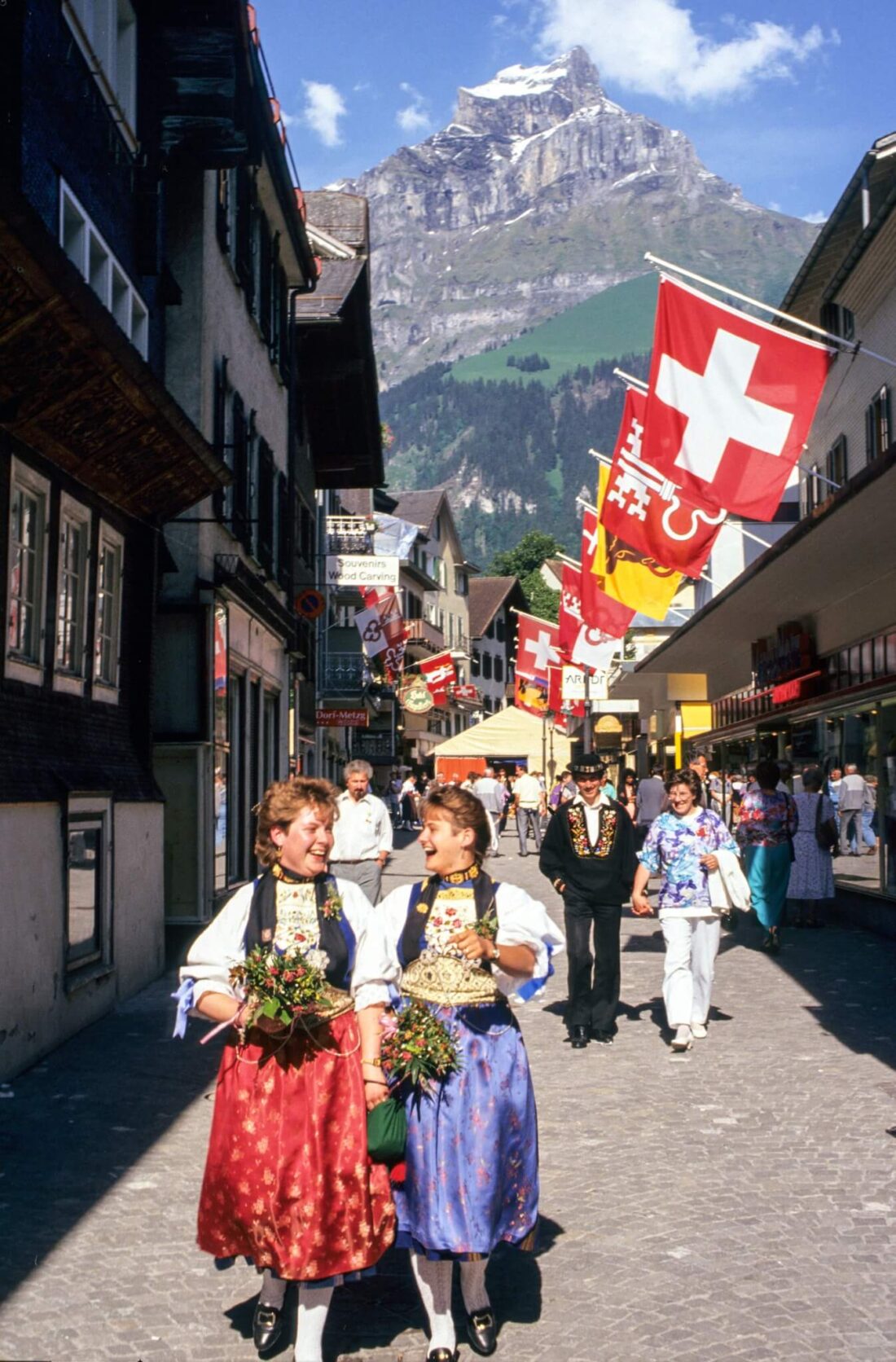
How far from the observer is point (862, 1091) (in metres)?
8.61

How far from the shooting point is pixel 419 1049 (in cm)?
480

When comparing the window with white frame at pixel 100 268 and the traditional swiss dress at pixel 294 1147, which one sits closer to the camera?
the traditional swiss dress at pixel 294 1147

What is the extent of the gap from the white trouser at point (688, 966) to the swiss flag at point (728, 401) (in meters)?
3.48

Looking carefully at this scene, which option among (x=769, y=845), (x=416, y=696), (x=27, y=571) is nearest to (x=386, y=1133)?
(x=27, y=571)

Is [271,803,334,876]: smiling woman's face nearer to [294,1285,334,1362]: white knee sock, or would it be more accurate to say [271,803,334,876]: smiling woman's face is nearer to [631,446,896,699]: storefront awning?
[294,1285,334,1362]: white knee sock

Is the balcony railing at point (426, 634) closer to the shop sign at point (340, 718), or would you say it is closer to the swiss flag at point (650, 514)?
the shop sign at point (340, 718)

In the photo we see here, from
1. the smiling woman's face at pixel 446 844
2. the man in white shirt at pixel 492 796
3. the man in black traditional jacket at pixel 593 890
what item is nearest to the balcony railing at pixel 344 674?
the man in white shirt at pixel 492 796

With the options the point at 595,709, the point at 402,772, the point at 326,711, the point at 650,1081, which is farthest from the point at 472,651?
the point at 650,1081

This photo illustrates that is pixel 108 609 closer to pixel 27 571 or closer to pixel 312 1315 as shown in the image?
pixel 27 571

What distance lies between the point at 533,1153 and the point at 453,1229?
426mm

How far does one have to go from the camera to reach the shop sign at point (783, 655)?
75.7ft

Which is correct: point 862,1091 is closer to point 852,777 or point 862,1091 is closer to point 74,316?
point 74,316

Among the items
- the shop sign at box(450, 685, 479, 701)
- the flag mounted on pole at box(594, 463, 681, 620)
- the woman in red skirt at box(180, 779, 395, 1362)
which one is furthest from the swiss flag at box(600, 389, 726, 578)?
the shop sign at box(450, 685, 479, 701)

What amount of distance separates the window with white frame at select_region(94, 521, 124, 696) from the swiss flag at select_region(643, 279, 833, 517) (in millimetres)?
4566
